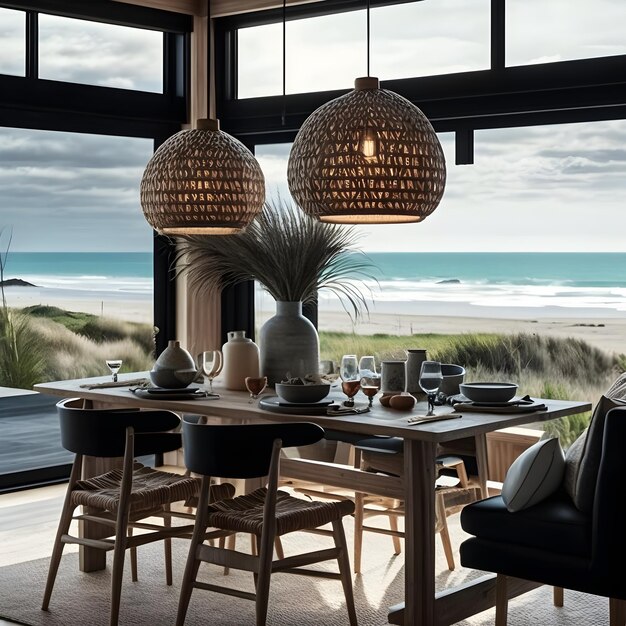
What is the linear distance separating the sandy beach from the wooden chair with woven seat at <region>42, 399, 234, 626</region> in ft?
7.37

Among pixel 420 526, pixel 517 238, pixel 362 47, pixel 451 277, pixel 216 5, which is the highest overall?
pixel 216 5

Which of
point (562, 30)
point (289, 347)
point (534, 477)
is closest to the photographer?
point (534, 477)

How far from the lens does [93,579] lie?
4.72 meters

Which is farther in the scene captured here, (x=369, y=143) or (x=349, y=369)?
(x=349, y=369)

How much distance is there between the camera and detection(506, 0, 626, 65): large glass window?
5.50 m

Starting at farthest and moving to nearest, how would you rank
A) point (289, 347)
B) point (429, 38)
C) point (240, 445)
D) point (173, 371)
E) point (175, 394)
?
point (429, 38) → point (289, 347) → point (173, 371) → point (175, 394) → point (240, 445)

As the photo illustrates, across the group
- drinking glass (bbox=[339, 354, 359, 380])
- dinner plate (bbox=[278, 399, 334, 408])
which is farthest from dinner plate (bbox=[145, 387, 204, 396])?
drinking glass (bbox=[339, 354, 359, 380])

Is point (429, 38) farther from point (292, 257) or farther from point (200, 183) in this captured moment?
point (200, 183)

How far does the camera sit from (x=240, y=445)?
148 inches

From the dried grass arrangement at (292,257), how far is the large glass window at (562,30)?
1377 millimetres

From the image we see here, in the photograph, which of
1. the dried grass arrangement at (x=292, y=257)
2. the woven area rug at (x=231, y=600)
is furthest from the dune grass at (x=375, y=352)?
the woven area rug at (x=231, y=600)

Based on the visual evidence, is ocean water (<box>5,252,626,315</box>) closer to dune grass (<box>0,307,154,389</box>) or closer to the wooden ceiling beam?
dune grass (<box>0,307,154,389</box>)

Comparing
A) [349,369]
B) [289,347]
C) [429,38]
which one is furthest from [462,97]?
[349,369]

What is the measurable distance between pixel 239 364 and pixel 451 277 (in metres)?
1.92
